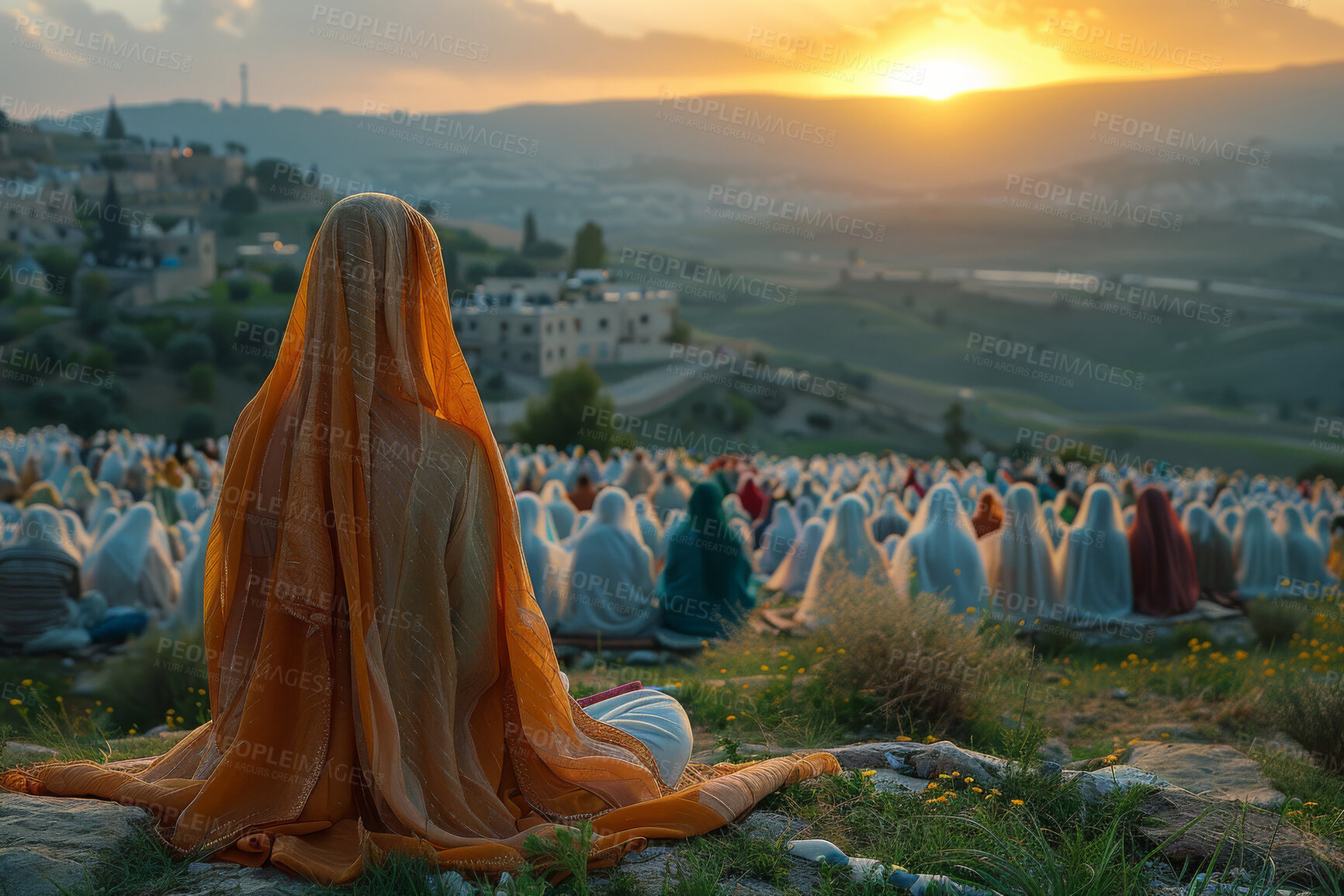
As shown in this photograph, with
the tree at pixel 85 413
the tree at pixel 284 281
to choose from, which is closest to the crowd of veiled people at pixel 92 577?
the tree at pixel 85 413

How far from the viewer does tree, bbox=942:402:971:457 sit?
62938 millimetres

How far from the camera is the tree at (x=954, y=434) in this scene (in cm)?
6294

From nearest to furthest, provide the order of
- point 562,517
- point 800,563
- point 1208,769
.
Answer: point 1208,769
point 800,563
point 562,517

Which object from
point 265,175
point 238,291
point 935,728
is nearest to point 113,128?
point 265,175

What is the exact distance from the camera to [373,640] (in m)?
2.80

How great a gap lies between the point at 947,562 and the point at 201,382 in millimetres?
51519

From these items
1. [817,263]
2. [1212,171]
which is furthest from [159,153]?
[1212,171]

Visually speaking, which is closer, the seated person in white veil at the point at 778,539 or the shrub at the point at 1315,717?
the shrub at the point at 1315,717

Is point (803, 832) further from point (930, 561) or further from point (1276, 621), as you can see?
point (1276, 621)

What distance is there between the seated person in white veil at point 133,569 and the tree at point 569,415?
25.0 meters

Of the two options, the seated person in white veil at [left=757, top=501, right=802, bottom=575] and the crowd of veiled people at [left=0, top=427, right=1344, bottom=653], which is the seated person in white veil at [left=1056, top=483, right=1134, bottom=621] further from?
the seated person in white veil at [left=757, top=501, right=802, bottom=575]

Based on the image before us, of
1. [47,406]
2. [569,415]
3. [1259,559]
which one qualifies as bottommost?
[47,406]

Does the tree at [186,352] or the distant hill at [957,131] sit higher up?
the distant hill at [957,131]

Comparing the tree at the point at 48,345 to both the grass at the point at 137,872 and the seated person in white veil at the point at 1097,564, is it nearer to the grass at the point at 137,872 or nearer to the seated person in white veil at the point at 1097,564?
the seated person in white veil at the point at 1097,564
